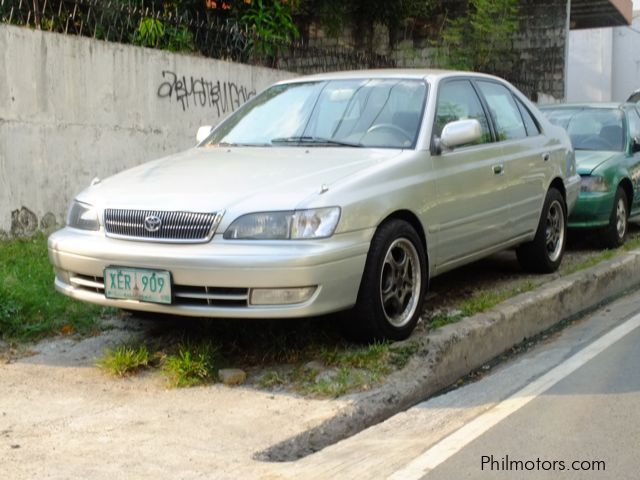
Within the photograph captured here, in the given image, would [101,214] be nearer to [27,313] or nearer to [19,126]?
[27,313]

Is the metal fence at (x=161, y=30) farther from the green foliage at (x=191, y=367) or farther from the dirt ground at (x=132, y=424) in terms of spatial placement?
the green foliage at (x=191, y=367)

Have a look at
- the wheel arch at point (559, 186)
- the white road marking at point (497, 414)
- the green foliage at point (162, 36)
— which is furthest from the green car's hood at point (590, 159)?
the green foliage at point (162, 36)

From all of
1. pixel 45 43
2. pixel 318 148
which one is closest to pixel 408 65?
pixel 45 43

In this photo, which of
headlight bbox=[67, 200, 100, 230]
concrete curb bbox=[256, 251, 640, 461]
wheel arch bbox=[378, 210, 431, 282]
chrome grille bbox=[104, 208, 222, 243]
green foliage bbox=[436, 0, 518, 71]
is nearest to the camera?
concrete curb bbox=[256, 251, 640, 461]

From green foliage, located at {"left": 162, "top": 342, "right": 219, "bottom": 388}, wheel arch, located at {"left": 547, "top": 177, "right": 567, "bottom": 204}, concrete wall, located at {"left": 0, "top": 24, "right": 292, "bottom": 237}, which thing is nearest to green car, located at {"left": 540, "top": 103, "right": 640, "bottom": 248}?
wheel arch, located at {"left": 547, "top": 177, "right": 567, "bottom": 204}

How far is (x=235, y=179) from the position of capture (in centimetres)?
482

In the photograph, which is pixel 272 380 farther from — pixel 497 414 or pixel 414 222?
pixel 414 222

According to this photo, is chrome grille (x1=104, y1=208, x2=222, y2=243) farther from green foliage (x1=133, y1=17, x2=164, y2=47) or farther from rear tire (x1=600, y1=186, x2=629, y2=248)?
rear tire (x1=600, y1=186, x2=629, y2=248)

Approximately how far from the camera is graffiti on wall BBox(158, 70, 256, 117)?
918cm

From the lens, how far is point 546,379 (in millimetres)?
4855

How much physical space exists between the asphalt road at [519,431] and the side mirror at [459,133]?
139cm

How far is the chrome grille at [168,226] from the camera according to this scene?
4.49 metres

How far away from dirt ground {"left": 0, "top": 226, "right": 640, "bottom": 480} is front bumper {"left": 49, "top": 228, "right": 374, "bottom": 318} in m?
0.43

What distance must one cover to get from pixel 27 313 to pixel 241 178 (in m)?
1.85
